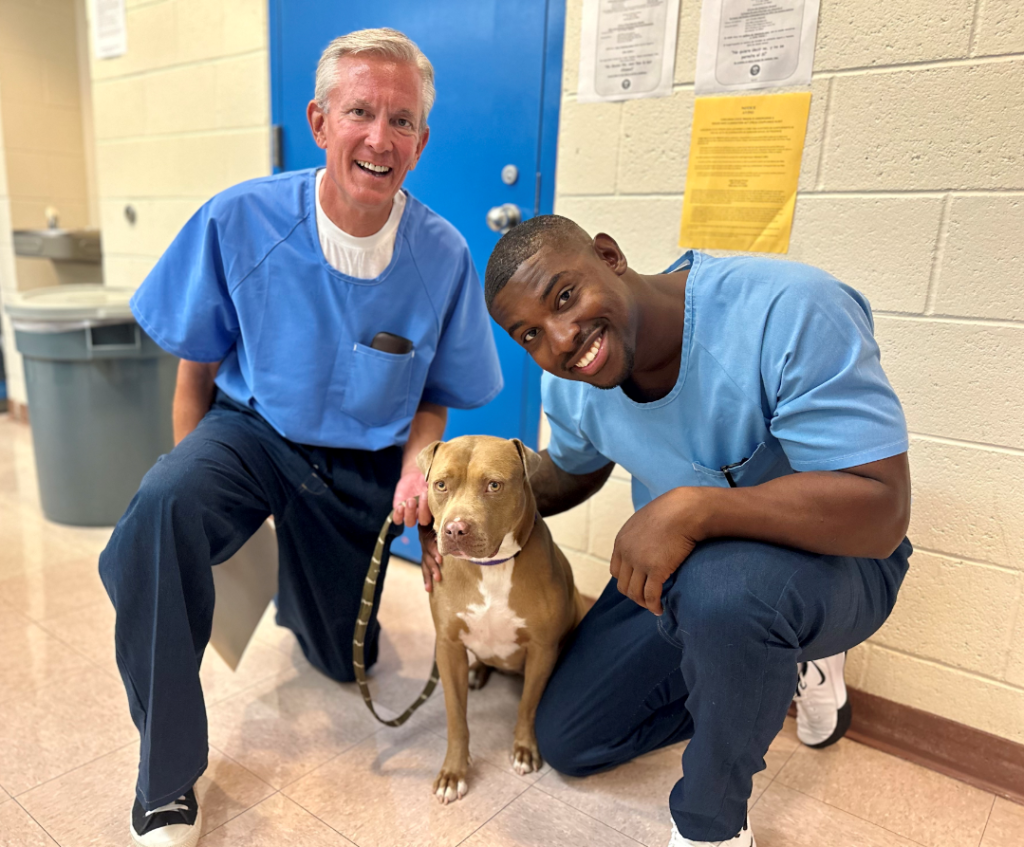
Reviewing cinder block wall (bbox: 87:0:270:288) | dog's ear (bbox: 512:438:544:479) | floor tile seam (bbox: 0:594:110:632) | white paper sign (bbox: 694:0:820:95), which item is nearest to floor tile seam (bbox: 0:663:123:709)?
floor tile seam (bbox: 0:594:110:632)

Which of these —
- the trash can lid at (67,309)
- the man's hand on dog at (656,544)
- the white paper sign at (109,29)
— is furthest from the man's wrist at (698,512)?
the white paper sign at (109,29)

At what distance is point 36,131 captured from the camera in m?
3.81

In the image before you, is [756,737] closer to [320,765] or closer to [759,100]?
[320,765]

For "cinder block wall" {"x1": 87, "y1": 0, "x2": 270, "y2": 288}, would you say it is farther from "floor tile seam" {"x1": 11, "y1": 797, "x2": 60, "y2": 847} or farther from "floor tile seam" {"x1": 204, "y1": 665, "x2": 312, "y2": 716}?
"floor tile seam" {"x1": 11, "y1": 797, "x2": 60, "y2": 847}

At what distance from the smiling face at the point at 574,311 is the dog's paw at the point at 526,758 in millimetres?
822

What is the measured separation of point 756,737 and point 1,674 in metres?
1.72

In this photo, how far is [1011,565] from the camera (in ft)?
4.96

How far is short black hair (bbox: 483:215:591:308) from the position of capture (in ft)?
3.74

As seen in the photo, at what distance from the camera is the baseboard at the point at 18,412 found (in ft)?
13.1

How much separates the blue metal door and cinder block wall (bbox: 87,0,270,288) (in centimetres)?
23

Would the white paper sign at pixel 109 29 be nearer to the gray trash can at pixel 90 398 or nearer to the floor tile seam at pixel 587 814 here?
the gray trash can at pixel 90 398

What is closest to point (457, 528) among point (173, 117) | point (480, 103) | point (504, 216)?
point (504, 216)

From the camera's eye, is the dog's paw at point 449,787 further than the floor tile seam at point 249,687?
No

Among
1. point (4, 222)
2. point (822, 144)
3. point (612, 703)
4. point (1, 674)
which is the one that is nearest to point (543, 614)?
point (612, 703)
